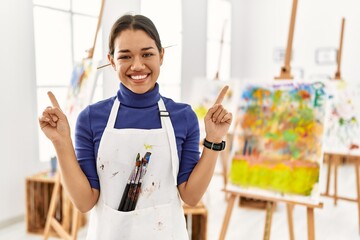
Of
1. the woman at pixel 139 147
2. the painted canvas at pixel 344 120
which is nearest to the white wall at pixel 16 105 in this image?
the woman at pixel 139 147

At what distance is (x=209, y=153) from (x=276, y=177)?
1.05 m

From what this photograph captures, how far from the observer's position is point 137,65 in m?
1.01

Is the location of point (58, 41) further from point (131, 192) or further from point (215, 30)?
point (215, 30)

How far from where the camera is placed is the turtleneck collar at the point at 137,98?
42.6 inches

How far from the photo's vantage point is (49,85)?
315 centimetres

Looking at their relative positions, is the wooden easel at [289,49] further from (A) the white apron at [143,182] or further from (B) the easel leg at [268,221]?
(A) the white apron at [143,182]

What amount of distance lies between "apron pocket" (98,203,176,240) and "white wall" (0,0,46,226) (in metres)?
2.00

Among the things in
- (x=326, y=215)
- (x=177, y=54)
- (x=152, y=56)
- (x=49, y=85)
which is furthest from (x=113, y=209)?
(x=177, y=54)

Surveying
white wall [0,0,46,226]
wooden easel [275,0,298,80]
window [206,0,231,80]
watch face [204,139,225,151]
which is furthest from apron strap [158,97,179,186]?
window [206,0,231,80]

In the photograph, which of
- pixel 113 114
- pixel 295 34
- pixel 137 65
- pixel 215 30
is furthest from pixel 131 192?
pixel 295 34

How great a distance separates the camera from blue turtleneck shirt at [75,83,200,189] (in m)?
1.07

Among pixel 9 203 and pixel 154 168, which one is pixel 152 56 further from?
pixel 9 203

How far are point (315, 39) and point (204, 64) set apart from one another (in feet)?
6.26

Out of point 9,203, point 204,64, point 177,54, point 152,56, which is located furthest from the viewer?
point 204,64
